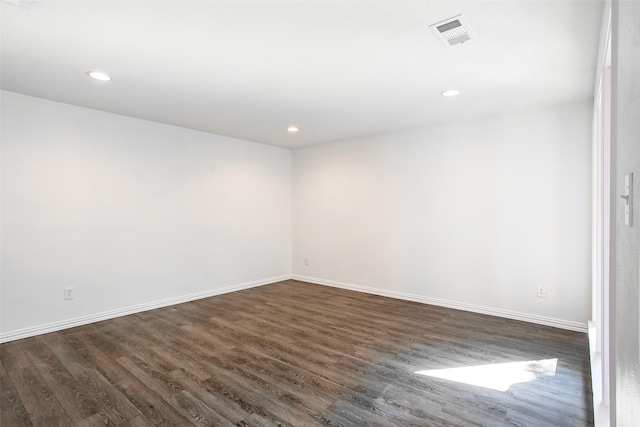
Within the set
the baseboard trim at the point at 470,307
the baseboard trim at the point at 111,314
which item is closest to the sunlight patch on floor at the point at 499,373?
the baseboard trim at the point at 470,307

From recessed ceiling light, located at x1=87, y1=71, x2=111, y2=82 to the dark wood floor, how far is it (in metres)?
2.40

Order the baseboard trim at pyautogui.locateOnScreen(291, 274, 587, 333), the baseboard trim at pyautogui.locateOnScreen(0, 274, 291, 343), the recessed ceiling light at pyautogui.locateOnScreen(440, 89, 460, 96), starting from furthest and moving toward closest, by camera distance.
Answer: the baseboard trim at pyautogui.locateOnScreen(291, 274, 587, 333)
the baseboard trim at pyautogui.locateOnScreen(0, 274, 291, 343)
the recessed ceiling light at pyautogui.locateOnScreen(440, 89, 460, 96)

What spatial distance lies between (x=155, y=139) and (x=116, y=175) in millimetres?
683

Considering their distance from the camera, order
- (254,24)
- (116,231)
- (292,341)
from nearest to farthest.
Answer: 1. (254,24)
2. (292,341)
3. (116,231)

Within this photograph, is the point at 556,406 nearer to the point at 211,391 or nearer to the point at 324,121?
the point at 211,391

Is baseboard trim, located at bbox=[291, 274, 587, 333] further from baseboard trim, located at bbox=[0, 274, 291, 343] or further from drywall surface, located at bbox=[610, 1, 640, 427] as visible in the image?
drywall surface, located at bbox=[610, 1, 640, 427]

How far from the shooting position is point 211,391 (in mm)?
2295

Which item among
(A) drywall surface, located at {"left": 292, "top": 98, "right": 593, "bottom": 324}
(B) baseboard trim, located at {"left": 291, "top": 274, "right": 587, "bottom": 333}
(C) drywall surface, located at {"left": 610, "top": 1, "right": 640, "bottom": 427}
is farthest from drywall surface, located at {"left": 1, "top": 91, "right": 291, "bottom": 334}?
(C) drywall surface, located at {"left": 610, "top": 1, "right": 640, "bottom": 427}

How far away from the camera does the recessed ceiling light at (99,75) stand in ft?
8.96

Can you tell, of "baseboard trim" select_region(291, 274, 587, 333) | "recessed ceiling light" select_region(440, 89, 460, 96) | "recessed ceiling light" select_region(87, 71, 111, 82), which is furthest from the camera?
"baseboard trim" select_region(291, 274, 587, 333)

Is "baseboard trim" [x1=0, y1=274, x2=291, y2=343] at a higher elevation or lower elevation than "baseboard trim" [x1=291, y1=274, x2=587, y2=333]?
higher

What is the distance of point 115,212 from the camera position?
397 cm

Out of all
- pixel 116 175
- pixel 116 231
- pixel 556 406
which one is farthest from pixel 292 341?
pixel 116 175

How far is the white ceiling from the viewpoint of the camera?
6.20 ft
